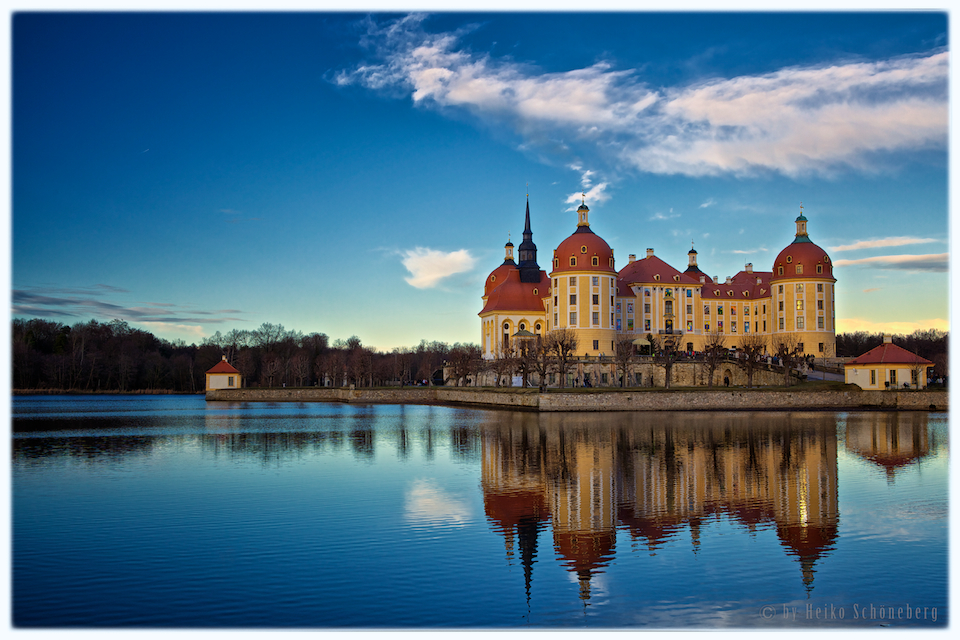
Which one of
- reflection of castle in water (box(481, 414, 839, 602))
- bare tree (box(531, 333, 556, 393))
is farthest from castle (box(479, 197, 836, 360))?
reflection of castle in water (box(481, 414, 839, 602))

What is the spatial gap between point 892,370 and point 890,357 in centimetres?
74

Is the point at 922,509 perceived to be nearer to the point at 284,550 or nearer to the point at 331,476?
the point at 284,550

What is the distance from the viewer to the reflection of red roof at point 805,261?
62219 mm

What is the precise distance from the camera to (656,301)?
65562 mm

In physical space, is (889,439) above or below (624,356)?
below

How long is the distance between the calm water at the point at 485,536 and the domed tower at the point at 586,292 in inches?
1361

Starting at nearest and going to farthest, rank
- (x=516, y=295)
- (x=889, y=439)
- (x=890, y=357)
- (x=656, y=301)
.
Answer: (x=889, y=439)
(x=890, y=357)
(x=656, y=301)
(x=516, y=295)

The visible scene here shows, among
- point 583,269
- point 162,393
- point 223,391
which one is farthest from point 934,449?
point 162,393

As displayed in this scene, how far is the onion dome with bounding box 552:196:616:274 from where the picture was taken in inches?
2375

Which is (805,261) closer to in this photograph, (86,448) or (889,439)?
(889,439)

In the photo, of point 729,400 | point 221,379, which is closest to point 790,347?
point 729,400

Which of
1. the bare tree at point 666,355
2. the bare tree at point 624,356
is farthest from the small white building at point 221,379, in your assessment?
→ the bare tree at point 666,355

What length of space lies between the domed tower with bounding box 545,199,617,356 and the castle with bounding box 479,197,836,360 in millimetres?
76

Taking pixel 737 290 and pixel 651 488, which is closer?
pixel 651 488
